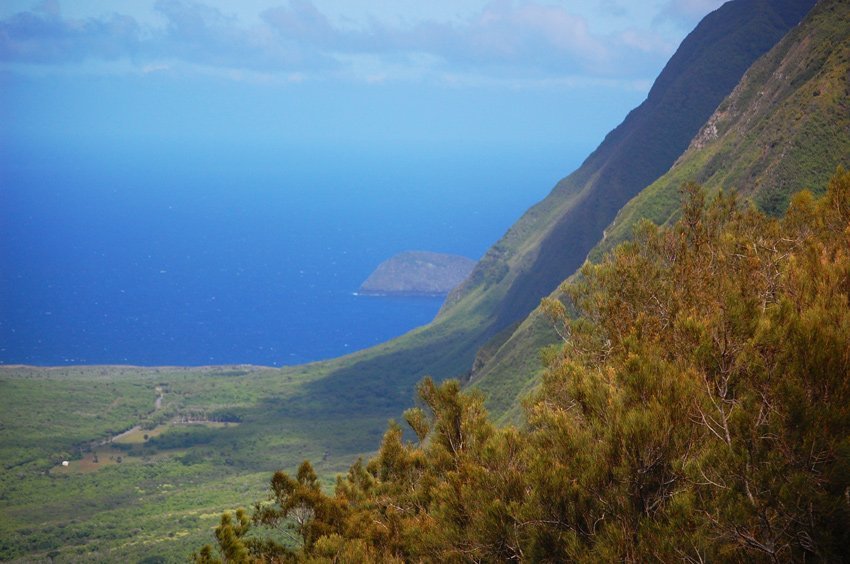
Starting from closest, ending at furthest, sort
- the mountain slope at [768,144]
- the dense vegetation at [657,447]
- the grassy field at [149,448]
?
1. the dense vegetation at [657,447]
2. the mountain slope at [768,144]
3. the grassy field at [149,448]

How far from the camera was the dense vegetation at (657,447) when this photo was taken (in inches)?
399

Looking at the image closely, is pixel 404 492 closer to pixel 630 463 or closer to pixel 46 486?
pixel 630 463

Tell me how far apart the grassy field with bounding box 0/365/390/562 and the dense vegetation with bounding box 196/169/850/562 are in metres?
60.3

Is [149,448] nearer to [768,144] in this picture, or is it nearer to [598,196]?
[598,196]

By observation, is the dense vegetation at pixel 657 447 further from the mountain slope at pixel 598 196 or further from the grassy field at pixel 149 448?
the mountain slope at pixel 598 196

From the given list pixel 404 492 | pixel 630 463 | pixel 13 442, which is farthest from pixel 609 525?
pixel 13 442

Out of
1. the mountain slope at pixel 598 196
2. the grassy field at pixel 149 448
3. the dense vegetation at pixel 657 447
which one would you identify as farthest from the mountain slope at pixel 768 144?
the dense vegetation at pixel 657 447

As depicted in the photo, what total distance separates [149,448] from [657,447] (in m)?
118

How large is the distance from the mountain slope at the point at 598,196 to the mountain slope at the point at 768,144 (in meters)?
38.1

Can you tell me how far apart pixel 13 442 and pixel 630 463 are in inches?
4704

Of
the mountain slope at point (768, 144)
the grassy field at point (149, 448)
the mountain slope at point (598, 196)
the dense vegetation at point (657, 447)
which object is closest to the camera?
the dense vegetation at point (657, 447)

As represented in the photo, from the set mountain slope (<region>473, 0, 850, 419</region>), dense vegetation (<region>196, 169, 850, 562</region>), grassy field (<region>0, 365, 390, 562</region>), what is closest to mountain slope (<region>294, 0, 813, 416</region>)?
grassy field (<region>0, 365, 390, 562</region>)

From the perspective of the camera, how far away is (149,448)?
119688 mm

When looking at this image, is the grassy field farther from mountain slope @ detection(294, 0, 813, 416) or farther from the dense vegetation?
the dense vegetation
